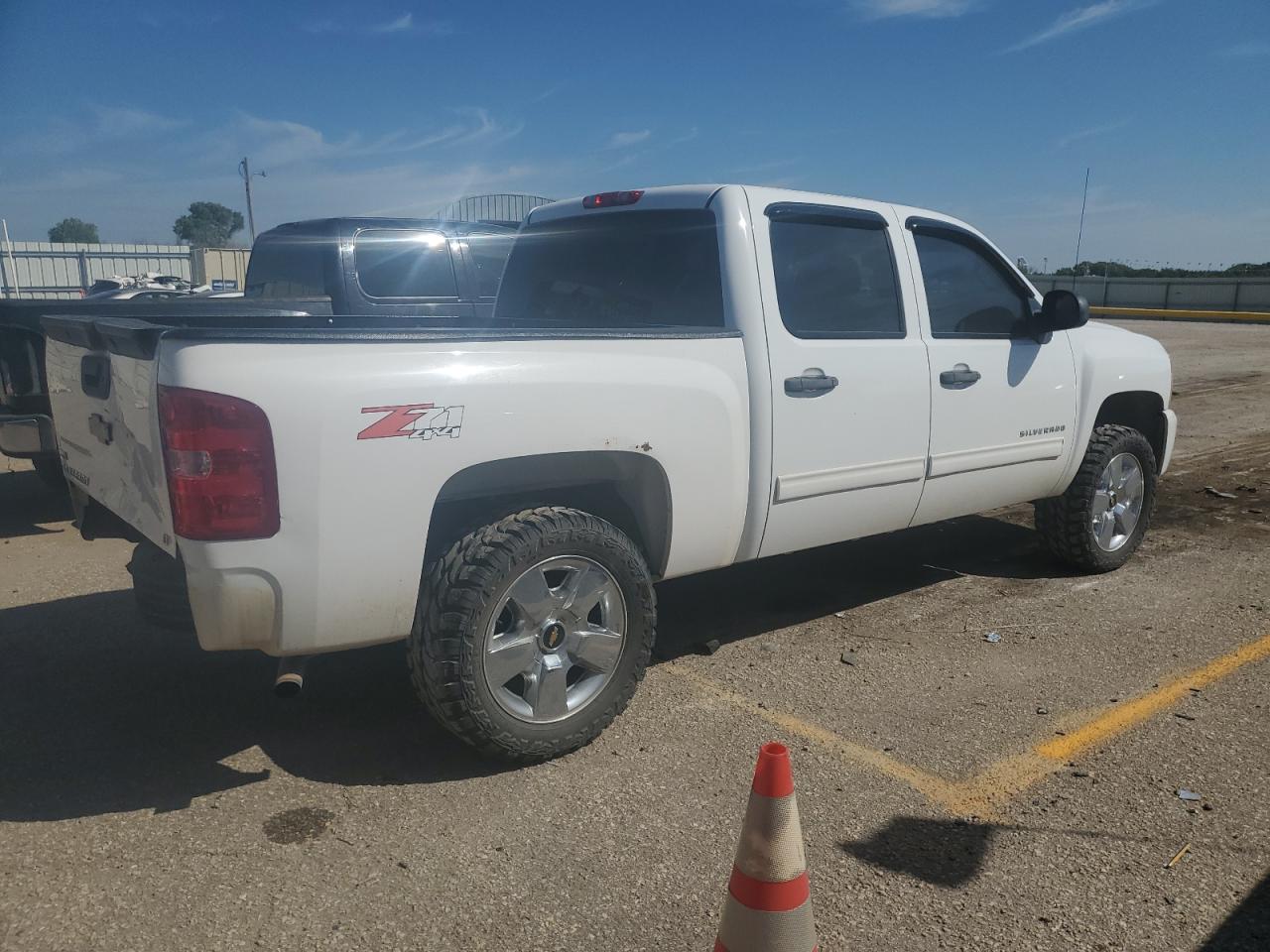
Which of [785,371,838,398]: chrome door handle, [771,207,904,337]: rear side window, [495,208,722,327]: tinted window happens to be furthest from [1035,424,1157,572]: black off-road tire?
[495,208,722,327]: tinted window

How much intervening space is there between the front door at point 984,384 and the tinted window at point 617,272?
116 centimetres

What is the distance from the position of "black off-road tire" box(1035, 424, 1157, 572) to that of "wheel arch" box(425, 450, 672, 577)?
285cm

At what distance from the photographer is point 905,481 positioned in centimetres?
445

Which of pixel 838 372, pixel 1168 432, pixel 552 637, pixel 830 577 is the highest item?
pixel 838 372

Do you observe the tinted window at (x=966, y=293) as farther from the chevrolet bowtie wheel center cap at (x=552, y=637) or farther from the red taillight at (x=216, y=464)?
the red taillight at (x=216, y=464)

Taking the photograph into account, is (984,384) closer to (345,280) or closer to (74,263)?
(345,280)

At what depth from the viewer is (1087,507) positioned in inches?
214

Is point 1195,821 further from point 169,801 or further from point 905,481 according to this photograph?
point 169,801

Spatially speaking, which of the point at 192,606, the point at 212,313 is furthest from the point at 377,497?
the point at 212,313

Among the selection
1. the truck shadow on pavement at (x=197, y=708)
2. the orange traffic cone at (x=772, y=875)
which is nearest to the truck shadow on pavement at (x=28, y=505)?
the truck shadow on pavement at (x=197, y=708)

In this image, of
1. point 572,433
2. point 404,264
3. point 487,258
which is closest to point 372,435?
point 572,433

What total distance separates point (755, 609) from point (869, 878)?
2357mm

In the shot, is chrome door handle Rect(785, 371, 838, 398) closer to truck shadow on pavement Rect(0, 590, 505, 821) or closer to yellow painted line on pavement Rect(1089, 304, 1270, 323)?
truck shadow on pavement Rect(0, 590, 505, 821)

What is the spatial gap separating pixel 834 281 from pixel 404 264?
372 centimetres
